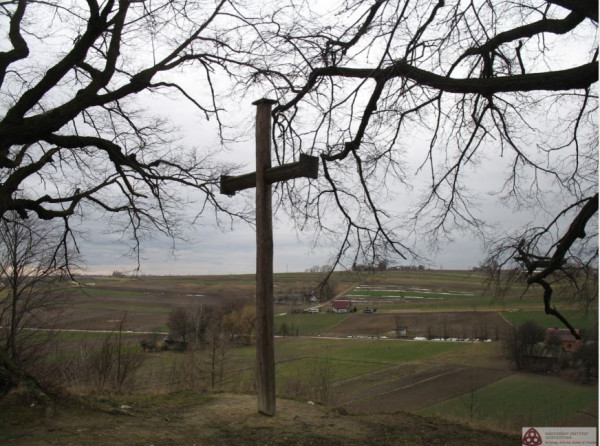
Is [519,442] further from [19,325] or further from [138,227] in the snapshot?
[19,325]

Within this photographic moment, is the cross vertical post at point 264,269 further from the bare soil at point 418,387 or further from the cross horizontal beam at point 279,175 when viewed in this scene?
the bare soil at point 418,387

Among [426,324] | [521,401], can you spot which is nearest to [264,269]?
[521,401]

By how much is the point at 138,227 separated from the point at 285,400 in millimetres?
4087

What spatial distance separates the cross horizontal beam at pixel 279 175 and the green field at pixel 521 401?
12.0m

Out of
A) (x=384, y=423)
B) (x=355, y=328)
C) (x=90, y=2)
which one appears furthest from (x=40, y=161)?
(x=355, y=328)

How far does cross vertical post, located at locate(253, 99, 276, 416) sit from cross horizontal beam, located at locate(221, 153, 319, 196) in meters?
0.20

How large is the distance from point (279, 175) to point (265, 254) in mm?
1005

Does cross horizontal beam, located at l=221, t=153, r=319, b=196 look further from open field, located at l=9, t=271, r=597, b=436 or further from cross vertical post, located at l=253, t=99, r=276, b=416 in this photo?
open field, located at l=9, t=271, r=597, b=436

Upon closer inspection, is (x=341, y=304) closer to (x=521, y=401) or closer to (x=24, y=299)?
(x=521, y=401)

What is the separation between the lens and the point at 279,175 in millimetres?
6059

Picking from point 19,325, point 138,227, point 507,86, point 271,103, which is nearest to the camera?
point 507,86

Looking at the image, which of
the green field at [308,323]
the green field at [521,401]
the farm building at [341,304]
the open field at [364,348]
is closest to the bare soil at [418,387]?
the open field at [364,348]

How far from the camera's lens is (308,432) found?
5961mm

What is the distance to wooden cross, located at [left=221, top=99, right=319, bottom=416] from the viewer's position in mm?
6059
